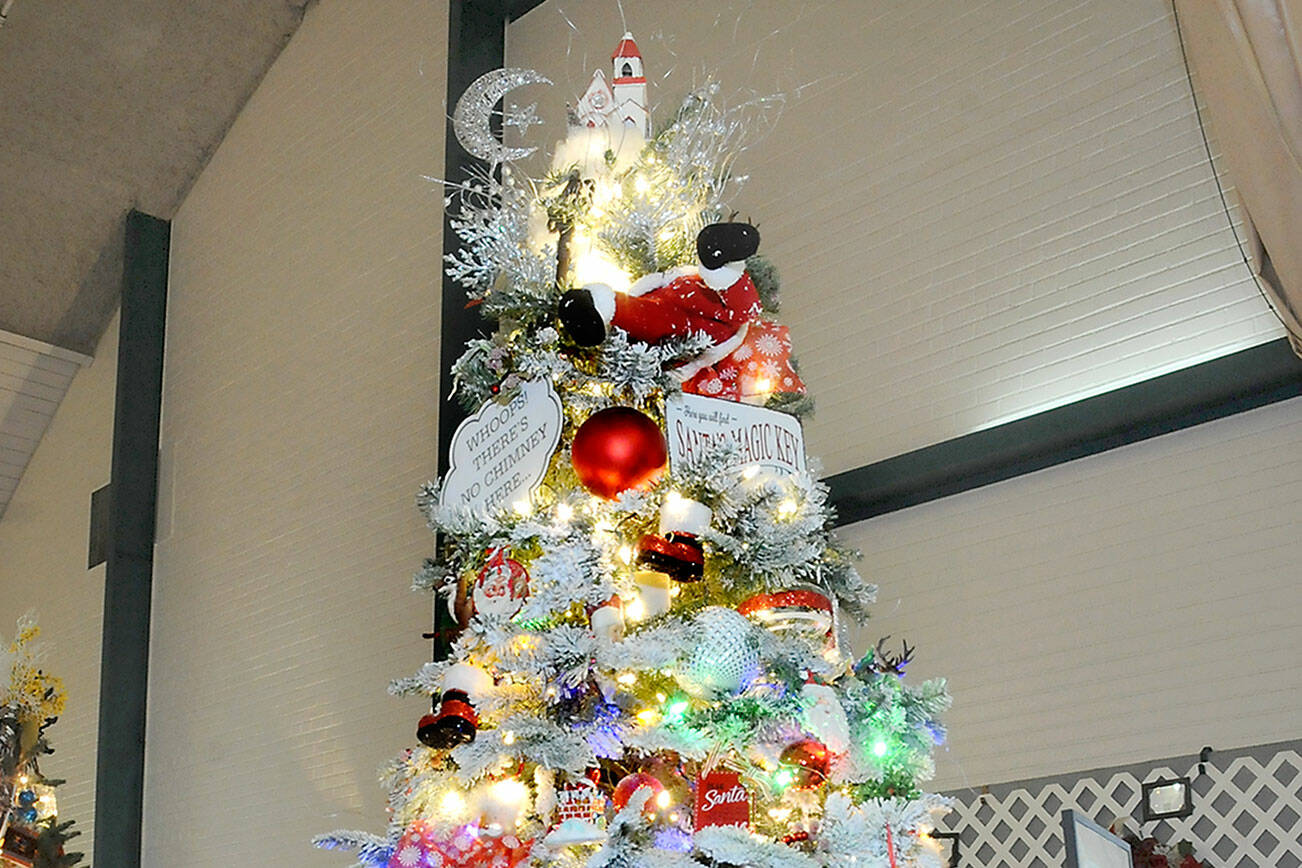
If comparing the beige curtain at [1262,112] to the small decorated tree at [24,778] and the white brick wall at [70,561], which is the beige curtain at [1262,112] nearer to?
the small decorated tree at [24,778]

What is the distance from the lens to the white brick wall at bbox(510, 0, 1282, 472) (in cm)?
391

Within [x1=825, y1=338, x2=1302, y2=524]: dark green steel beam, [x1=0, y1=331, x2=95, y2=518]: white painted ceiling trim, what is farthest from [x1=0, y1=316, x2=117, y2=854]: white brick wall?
[x1=825, y1=338, x2=1302, y2=524]: dark green steel beam

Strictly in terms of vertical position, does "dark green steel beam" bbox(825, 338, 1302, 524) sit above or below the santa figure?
above

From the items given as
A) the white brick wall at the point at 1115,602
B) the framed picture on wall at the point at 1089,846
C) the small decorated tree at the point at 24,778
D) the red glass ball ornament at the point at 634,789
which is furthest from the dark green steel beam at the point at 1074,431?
the small decorated tree at the point at 24,778

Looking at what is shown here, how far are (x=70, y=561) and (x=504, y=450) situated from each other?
5733 mm

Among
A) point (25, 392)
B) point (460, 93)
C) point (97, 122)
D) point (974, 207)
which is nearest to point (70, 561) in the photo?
point (25, 392)

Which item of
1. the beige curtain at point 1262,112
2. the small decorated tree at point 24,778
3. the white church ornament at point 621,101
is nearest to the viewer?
the beige curtain at point 1262,112

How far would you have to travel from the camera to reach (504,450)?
8.77 ft

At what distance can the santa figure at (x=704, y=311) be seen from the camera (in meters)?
2.58

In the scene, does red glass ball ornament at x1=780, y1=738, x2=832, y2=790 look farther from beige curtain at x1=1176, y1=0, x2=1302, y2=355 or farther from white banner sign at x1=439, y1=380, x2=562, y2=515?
beige curtain at x1=1176, y1=0, x2=1302, y2=355

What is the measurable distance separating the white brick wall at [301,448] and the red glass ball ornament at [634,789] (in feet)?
9.96

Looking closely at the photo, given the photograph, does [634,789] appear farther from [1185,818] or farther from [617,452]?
[1185,818]

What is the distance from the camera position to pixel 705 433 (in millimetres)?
2596

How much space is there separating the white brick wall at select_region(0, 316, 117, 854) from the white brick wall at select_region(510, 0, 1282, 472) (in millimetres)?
4081
